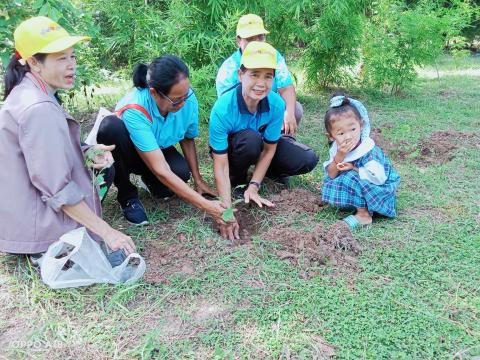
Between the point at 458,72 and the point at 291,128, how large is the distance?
582 centimetres

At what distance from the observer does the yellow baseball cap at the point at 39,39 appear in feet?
6.07

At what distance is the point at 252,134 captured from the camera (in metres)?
2.84

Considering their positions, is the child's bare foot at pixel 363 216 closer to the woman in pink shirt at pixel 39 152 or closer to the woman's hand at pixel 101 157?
the woman in pink shirt at pixel 39 152

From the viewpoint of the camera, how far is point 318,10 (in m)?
5.41

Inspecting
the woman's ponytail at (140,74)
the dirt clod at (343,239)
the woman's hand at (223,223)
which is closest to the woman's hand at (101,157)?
the woman's ponytail at (140,74)

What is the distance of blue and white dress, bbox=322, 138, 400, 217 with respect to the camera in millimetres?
2543

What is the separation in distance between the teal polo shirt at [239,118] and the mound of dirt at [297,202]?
0.38 m

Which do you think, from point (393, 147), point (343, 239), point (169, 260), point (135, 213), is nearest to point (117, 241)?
point (169, 260)

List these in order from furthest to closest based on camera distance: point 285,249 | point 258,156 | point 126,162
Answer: point 258,156, point 126,162, point 285,249

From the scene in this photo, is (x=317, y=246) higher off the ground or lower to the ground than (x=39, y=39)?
lower

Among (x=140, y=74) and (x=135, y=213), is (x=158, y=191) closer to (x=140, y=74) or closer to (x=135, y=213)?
(x=135, y=213)

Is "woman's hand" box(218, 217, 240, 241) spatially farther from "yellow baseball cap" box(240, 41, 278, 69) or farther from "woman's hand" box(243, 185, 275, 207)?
"yellow baseball cap" box(240, 41, 278, 69)

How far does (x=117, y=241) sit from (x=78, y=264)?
195mm

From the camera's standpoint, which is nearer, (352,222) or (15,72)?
(15,72)
